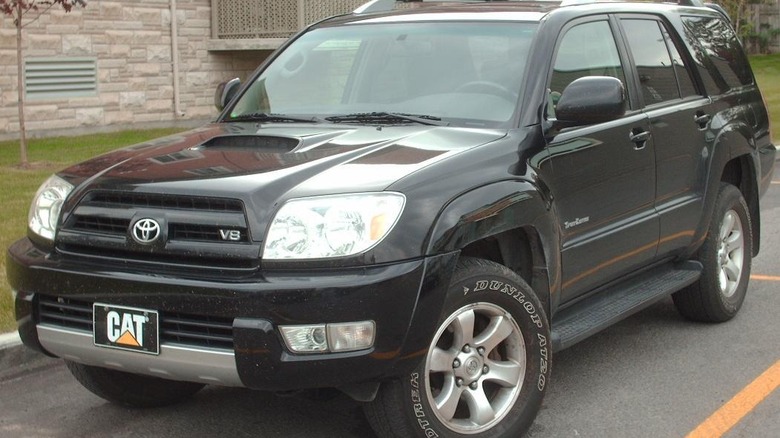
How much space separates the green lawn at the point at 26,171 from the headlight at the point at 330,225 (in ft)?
8.36

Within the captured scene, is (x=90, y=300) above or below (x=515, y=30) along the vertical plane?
below

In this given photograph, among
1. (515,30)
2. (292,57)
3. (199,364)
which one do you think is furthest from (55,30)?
(199,364)

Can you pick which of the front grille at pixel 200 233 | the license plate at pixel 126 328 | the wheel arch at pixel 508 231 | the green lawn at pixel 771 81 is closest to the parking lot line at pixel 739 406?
the wheel arch at pixel 508 231

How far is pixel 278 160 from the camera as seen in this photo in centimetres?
427

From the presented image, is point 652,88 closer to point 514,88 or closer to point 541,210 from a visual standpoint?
point 514,88

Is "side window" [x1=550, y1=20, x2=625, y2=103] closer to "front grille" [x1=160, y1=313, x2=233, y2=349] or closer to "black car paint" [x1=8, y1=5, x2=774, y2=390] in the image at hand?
"black car paint" [x1=8, y1=5, x2=774, y2=390]

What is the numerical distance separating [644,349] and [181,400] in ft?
8.09

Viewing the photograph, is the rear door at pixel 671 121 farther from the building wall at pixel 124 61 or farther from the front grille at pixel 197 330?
the building wall at pixel 124 61

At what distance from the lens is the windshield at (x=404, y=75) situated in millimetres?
5008

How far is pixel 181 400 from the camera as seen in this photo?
5.15 meters

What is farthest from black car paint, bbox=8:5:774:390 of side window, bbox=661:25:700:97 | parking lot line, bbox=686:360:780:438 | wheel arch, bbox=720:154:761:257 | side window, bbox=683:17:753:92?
wheel arch, bbox=720:154:761:257

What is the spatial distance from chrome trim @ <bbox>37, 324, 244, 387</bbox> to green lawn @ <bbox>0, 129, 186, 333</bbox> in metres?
1.73

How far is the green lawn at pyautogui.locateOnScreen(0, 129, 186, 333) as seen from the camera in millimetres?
7238

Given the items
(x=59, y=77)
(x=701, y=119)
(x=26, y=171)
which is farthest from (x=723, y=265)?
(x=59, y=77)
